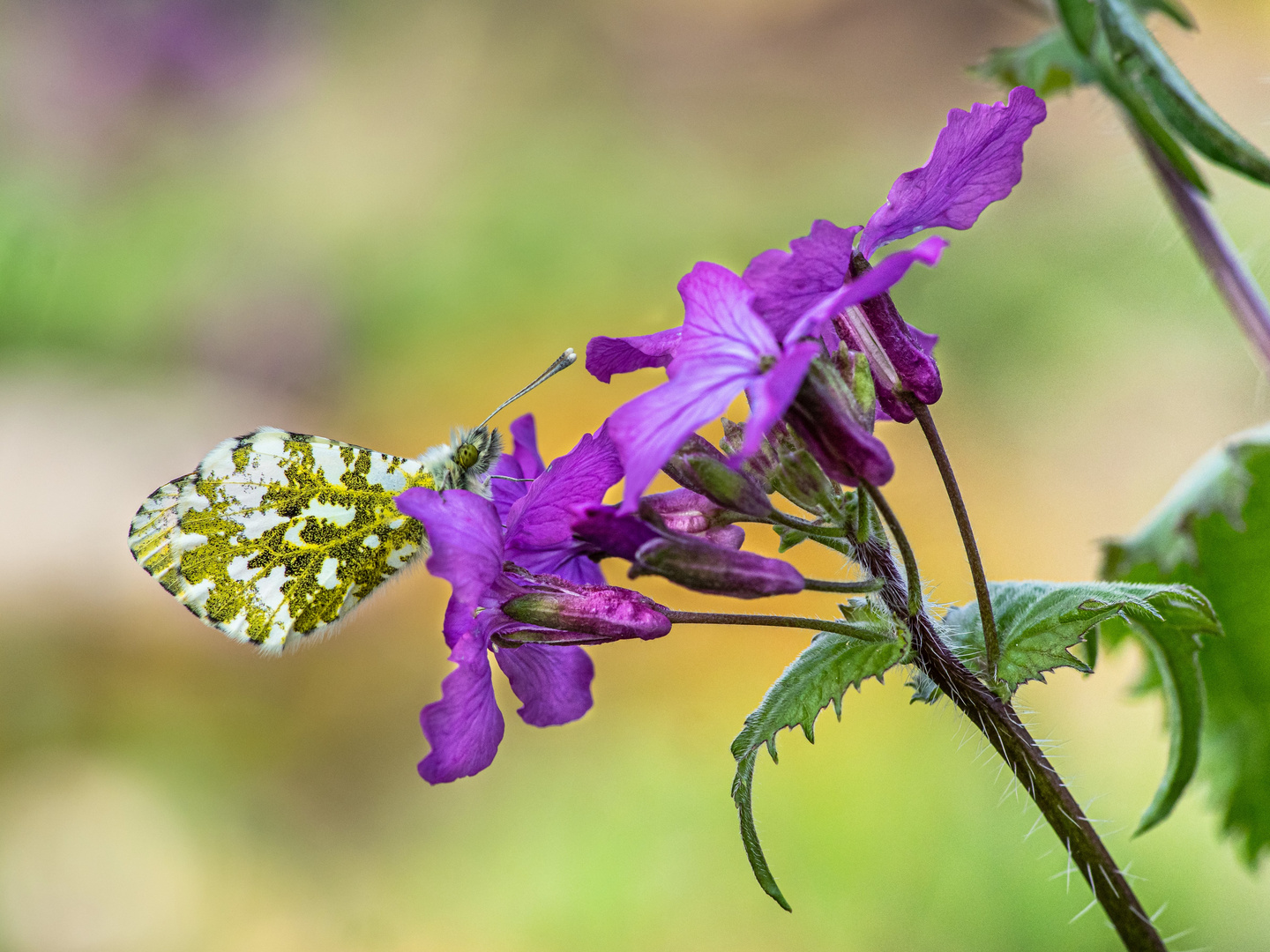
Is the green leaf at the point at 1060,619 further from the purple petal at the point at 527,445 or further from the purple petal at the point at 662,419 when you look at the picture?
the purple petal at the point at 527,445

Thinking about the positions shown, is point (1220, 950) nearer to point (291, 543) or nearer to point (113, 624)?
point (291, 543)

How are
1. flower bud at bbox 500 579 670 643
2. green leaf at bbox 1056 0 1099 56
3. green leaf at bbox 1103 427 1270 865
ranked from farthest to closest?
green leaf at bbox 1103 427 1270 865 → green leaf at bbox 1056 0 1099 56 → flower bud at bbox 500 579 670 643

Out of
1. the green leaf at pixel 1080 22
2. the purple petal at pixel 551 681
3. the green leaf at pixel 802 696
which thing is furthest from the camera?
the green leaf at pixel 1080 22

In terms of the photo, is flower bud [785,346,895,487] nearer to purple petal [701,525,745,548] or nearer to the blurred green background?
purple petal [701,525,745,548]

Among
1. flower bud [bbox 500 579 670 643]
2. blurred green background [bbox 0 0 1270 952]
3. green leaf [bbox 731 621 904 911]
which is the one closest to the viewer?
green leaf [bbox 731 621 904 911]

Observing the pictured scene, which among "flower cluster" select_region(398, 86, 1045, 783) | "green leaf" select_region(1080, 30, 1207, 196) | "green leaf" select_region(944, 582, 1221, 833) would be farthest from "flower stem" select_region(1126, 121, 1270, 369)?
"flower cluster" select_region(398, 86, 1045, 783)

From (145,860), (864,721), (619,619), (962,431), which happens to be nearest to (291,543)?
(619,619)

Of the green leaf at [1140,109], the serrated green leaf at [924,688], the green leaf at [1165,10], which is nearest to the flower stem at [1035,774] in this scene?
the serrated green leaf at [924,688]
